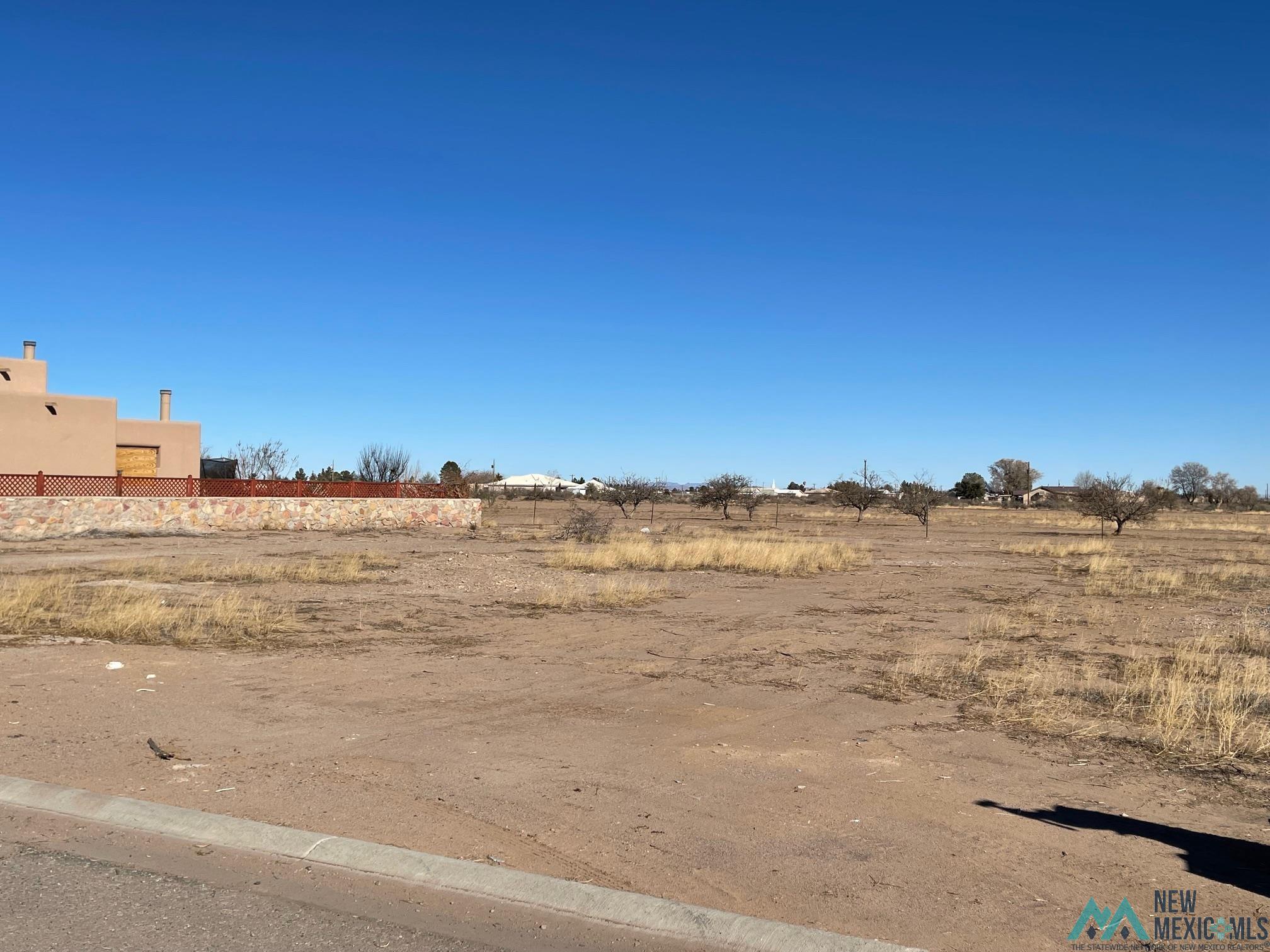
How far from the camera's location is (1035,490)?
137m

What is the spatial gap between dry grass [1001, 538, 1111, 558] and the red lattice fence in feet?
79.0

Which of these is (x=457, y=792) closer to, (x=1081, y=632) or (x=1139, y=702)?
(x=1139, y=702)

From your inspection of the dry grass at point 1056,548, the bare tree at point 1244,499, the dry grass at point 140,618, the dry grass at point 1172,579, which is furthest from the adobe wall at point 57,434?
the bare tree at point 1244,499

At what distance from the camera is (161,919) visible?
181 inches

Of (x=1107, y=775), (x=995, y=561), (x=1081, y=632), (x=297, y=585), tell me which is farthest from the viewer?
(x=995, y=561)

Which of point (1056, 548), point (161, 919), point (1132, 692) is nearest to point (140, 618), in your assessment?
point (161, 919)

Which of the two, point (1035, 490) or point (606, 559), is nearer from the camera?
point (606, 559)

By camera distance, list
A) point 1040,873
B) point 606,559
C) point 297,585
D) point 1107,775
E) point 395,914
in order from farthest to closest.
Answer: point 606,559, point 297,585, point 1107,775, point 1040,873, point 395,914

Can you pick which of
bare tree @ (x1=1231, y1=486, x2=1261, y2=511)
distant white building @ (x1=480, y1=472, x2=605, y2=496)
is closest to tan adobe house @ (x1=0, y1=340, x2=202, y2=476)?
distant white building @ (x1=480, y1=472, x2=605, y2=496)

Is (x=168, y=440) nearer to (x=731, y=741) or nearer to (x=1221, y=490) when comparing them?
(x=731, y=741)

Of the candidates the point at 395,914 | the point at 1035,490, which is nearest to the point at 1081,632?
the point at 395,914

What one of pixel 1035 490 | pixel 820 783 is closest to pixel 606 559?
pixel 820 783

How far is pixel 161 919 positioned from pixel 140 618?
9.50m

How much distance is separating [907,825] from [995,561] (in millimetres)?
26053
